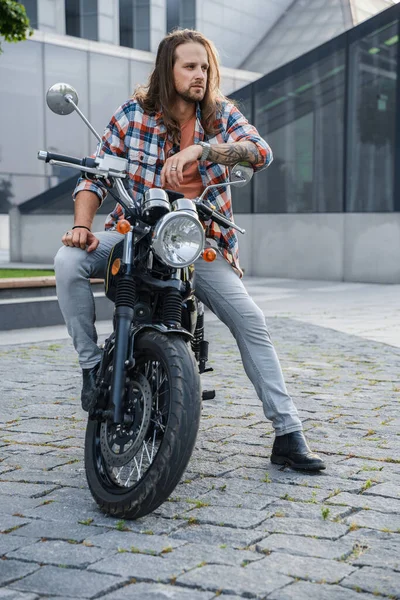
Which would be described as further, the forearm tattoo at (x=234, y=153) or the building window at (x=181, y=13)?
the building window at (x=181, y=13)

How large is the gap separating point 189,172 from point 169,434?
1.35 m

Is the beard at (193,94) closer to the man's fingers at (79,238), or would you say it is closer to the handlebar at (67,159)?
the handlebar at (67,159)

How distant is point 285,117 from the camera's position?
18547mm

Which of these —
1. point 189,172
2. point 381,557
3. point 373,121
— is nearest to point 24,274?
point 373,121

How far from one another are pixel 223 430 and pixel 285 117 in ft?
47.7

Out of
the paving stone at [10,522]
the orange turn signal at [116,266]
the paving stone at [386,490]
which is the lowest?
the paving stone at [10,522]

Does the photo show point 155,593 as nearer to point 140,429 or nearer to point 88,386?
point 140,429

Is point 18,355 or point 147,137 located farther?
point 18,355

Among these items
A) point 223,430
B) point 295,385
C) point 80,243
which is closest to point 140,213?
point 80,243

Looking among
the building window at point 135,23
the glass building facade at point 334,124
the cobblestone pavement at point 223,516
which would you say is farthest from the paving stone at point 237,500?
the building window at point 135,23

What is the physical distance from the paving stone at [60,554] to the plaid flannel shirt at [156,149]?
151 cm

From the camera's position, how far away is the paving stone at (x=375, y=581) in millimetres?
2600

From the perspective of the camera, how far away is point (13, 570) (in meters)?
2.75

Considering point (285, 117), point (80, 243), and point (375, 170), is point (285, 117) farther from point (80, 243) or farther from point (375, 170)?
point (80, 243)
